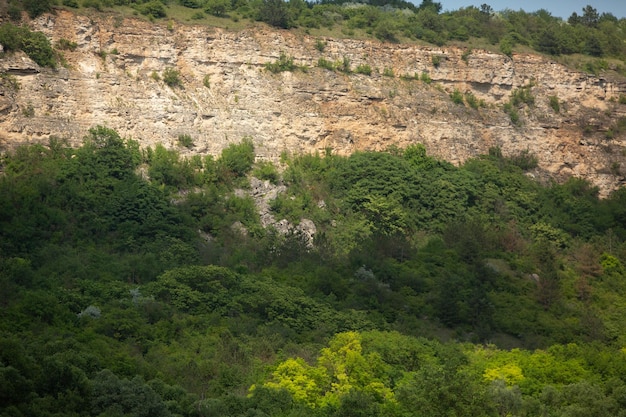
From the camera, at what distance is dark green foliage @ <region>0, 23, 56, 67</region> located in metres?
64.8

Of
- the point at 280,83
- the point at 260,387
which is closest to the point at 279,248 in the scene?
the point at 280,83

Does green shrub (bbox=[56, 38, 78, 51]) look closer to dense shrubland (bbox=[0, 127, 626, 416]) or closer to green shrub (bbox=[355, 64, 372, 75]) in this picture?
dense shrubland (bbox=[0, 127, 626, 416])

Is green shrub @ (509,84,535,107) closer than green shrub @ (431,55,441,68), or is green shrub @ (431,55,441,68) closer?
green shrub @ (431,55,441,68)

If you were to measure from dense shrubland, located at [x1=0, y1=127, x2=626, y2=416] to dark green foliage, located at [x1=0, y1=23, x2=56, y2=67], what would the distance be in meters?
4.11

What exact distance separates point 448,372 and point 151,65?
89.9 feet

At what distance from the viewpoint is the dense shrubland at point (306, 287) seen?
46531 mm

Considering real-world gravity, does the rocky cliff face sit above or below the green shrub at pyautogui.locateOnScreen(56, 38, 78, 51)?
below

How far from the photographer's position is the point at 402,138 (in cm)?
7306

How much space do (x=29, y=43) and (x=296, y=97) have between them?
13062mm

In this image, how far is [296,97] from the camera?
7131cm

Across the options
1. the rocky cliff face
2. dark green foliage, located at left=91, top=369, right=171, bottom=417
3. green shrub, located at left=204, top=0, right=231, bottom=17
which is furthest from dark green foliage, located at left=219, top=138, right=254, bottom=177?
dark green foliage, located at left=91, top=369, right=171, bottom=417

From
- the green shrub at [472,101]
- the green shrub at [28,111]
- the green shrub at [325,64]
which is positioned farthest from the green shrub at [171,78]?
the green shrub at [472,101]

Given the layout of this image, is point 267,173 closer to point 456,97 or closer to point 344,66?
point 344,66

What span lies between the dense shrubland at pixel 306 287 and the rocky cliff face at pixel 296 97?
1308 millimetres
